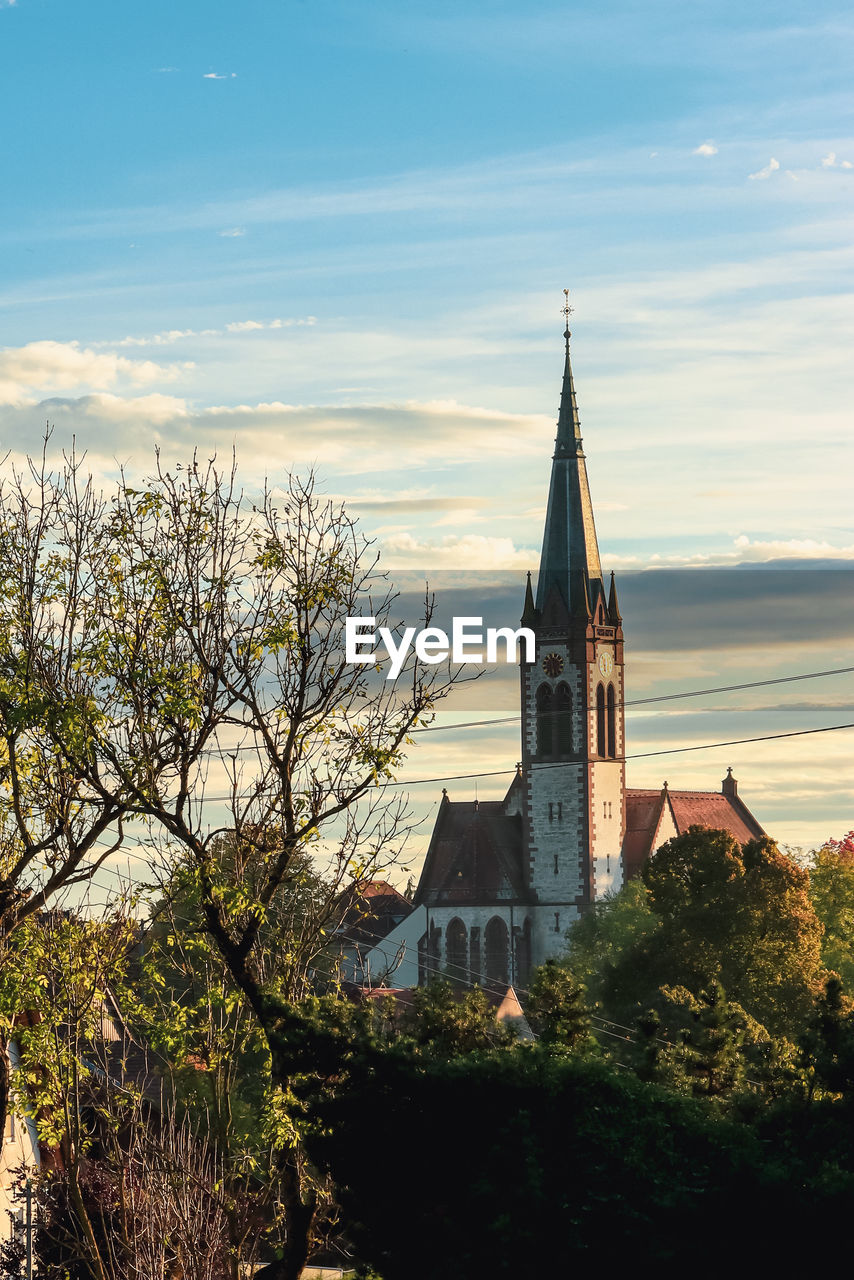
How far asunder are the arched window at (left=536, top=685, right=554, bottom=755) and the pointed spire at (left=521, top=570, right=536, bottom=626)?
13.7ft

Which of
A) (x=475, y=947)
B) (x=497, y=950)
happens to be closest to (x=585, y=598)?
(x=497, y=950)

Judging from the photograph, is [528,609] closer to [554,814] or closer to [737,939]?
[554,814]

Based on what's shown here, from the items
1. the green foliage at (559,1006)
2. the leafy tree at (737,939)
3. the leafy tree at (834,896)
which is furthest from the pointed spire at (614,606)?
the green foliage at (559,1006)

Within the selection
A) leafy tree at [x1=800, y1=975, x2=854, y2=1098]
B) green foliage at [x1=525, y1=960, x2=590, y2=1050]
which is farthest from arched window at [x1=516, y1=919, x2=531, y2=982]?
leafy tree at [x1=800, y1=975, x2=854, y2=1098]

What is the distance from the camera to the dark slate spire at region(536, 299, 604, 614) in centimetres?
9362

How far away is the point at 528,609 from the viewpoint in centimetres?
9488

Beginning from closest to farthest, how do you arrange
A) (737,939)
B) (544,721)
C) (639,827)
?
(737,939) < (544,721) < (639,827)

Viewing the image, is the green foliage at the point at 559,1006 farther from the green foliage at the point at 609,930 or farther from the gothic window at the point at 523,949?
the gothic window at the point at 523,949

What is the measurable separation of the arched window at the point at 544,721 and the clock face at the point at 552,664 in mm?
836

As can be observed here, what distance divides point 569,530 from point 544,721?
10.8m

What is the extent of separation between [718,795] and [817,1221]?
95.0 metres

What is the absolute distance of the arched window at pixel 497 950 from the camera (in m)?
90.3

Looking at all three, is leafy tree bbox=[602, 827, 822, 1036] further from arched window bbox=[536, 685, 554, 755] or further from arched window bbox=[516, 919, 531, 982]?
arched window bbox=[536, 685, 554, 755]

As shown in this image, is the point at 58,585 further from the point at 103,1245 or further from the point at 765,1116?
the point at 765,1116
